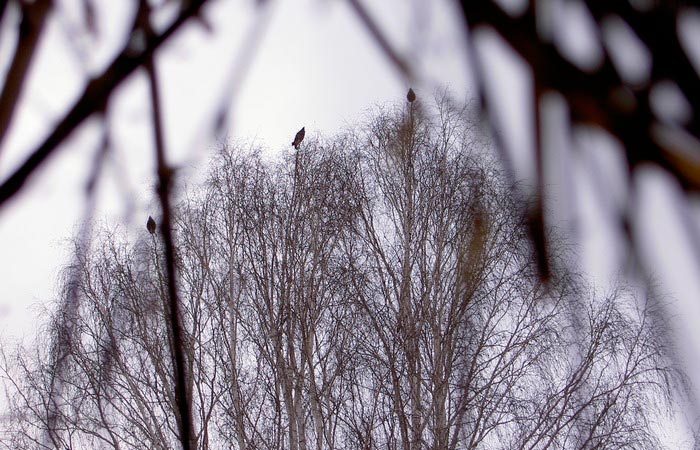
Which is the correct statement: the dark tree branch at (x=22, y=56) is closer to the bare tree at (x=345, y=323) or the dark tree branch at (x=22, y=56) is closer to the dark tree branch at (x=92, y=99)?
the dark tree branch at (x=92, y=99)

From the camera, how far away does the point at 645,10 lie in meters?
0.40

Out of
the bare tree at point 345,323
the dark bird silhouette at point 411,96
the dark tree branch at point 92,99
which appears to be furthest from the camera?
the bare tree at point 345,323

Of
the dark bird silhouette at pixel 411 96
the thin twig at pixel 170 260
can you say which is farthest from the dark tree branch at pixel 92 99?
the dark bird silhouette at pixel 411 96

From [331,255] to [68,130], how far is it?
5.70m

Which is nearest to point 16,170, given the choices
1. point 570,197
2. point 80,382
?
point 570,197

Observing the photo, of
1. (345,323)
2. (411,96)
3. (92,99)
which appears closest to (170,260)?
(92,99)

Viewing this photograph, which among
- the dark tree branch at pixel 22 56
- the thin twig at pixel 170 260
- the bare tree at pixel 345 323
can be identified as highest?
the bare tree at pixel 345 323

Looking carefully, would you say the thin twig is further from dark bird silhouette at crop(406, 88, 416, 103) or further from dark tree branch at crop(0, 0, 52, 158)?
dark bird silhouette at crop(406, 88, 416, 103)

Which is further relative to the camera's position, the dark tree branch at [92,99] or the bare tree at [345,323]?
the bare tree at [345,323]

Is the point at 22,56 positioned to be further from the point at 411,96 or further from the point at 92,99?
the point at 411,96

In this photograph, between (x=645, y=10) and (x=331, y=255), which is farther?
(x=331, y=255)

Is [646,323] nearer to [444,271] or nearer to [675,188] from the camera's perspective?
[444,271]

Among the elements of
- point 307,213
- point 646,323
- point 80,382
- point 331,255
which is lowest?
point 646,323

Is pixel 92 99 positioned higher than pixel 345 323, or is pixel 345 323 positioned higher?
pixel 345 323
